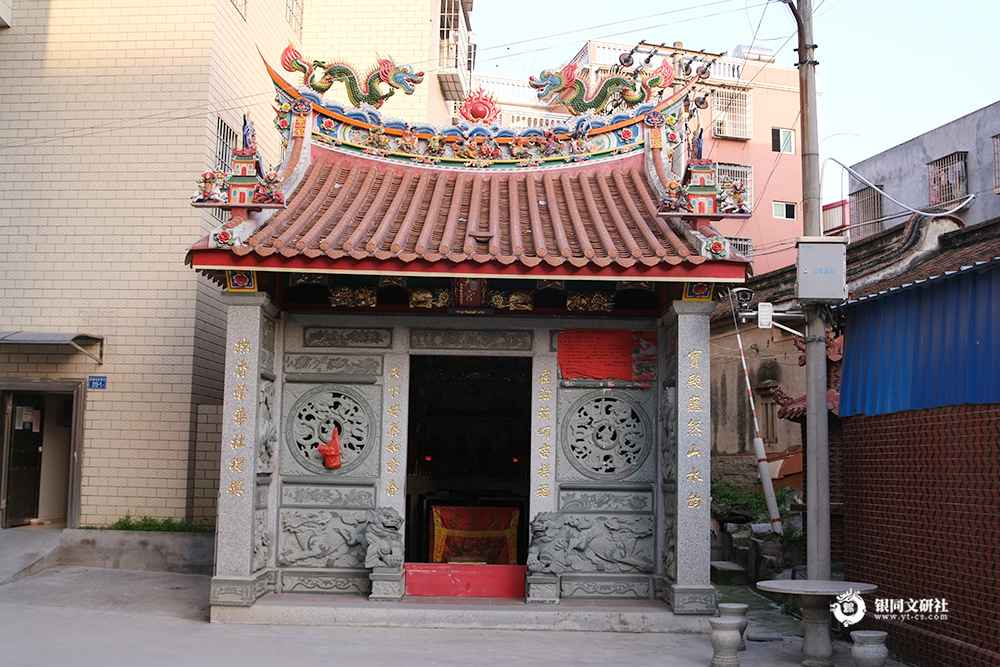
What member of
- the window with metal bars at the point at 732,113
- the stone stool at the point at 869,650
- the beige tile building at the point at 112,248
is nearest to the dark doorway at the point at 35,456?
the beige tile building at the point at 112,248

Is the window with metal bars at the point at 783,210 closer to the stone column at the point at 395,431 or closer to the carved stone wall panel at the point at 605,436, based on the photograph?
the carved stone wall panel at the point at 605,436

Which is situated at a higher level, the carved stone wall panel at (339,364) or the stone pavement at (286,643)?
the carved stone wall panel at (339,364)

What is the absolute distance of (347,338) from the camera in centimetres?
937

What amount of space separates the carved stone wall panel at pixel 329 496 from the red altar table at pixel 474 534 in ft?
6.52

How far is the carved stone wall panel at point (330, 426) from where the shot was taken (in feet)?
30.2

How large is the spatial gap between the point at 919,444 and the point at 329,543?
5611mm

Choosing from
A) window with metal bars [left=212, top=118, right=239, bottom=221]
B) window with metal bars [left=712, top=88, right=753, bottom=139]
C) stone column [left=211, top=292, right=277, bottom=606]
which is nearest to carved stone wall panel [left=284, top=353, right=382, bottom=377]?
stone column [left=211, top=292, right=277, bottom=606]

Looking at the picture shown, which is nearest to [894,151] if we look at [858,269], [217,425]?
[858,269]

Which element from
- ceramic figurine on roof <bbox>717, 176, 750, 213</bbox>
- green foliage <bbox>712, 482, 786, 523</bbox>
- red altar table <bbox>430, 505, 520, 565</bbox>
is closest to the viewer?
ceramic figurine on roof <bbox>717, 176, 750, 213</bbox>

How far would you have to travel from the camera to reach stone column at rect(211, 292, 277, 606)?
8359 mm

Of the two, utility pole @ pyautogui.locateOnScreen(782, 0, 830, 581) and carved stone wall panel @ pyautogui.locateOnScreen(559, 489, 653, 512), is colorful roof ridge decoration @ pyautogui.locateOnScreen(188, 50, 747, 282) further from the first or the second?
carved stone wall panel @ pyautogui.locateOnScreen(559, 489, 653, 512)

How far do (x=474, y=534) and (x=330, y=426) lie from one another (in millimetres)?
2754

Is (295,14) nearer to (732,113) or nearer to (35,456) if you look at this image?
(35,456)

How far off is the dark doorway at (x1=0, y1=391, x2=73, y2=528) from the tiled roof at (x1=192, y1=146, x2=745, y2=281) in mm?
6166
